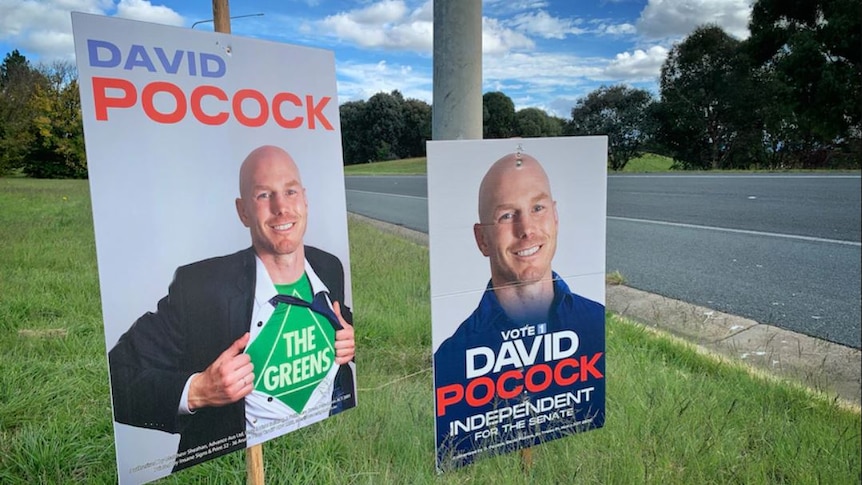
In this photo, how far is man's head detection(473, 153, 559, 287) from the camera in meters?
2.07

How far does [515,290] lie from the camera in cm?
215

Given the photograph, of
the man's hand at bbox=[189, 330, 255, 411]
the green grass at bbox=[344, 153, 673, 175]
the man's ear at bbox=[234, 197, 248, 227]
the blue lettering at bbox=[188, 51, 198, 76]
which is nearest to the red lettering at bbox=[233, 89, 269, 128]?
the blue lettering at bbox=[188, 51, 198, 76]

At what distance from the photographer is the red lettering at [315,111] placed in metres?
1.96

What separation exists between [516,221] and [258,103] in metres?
0.93

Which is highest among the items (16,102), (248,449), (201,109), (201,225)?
(16,102)

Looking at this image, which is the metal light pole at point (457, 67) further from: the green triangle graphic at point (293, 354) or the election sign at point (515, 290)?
the green triangle graphic at point (293, 354)

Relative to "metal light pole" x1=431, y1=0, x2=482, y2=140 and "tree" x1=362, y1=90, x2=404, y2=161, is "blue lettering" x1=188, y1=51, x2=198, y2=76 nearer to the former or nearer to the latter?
"metal light pole" x1=431, y1=0, x2=482, y2=140

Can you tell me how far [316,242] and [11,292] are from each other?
3.79 meters

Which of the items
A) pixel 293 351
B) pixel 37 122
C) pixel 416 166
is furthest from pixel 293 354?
pixel 416 166

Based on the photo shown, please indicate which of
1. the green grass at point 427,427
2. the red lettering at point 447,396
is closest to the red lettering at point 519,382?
the red lettering at point 447,396

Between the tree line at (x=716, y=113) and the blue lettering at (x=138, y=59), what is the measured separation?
42.9ft

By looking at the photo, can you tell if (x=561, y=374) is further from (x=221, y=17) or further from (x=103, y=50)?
(x=103, y=50)

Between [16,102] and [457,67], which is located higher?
[16,102]

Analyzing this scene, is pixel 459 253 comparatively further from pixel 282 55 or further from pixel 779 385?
pixel 779 385
